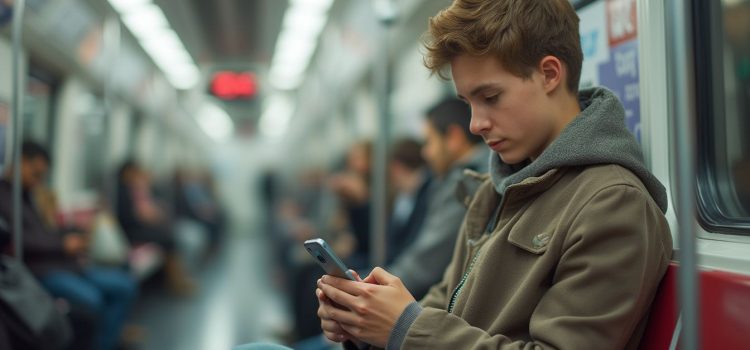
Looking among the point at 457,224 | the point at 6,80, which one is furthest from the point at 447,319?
the point at 6,80

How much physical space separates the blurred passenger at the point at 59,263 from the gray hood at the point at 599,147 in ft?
9.49

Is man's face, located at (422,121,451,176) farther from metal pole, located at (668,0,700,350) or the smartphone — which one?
metal pole, located at (668,0,700,350)

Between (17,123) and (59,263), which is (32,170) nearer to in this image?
(59,263)

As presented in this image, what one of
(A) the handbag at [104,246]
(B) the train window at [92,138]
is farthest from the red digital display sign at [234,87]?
(A) the handbag at [104,246]

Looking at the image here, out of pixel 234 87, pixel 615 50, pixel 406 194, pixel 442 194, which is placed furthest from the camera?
pixel 234 87

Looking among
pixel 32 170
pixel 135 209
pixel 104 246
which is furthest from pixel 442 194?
pixel 135 209

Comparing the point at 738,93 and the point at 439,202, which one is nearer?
the point at 738,93

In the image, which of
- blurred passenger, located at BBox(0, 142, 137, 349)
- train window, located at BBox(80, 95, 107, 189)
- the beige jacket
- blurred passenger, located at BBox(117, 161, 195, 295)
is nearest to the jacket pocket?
the beige jacket

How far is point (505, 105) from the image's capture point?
134cm

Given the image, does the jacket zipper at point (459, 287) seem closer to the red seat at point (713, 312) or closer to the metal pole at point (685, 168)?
the red seat at point (713, 312)

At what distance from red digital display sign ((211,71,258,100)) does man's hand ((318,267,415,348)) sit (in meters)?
8.58

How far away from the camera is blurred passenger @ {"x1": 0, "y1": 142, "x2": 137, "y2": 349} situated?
388cm

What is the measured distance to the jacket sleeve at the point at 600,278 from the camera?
112cm

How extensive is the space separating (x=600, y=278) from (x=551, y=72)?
417mm
